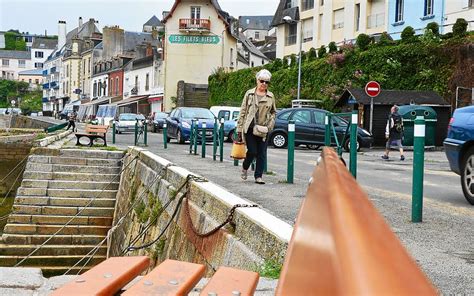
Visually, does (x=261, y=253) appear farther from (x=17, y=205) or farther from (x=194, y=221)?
(x=17, y=205)

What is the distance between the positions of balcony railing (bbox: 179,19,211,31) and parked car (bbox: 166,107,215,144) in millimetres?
30671

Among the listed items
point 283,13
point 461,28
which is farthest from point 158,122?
point 461,28

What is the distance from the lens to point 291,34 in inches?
2165

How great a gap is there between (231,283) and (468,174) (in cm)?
599

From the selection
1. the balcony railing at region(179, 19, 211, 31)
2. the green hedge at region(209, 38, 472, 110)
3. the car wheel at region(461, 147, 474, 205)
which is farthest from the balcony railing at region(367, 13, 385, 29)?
the car wheel at region(461, 147, 474, 205)

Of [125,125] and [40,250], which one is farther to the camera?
[125,125]

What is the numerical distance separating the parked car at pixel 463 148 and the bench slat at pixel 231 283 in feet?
18.6

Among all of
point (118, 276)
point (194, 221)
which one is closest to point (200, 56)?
point (194, 221)

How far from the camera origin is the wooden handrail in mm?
720

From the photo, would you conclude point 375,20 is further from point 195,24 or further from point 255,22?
→ point 255,22

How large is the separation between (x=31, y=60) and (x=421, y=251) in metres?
167

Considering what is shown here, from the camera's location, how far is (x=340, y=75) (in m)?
32.4

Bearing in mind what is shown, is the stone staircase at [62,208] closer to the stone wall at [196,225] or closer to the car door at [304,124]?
the stone wall at [196,225]

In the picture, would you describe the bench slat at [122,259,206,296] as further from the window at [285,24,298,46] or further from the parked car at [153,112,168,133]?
the window at [285,24,298,46]
